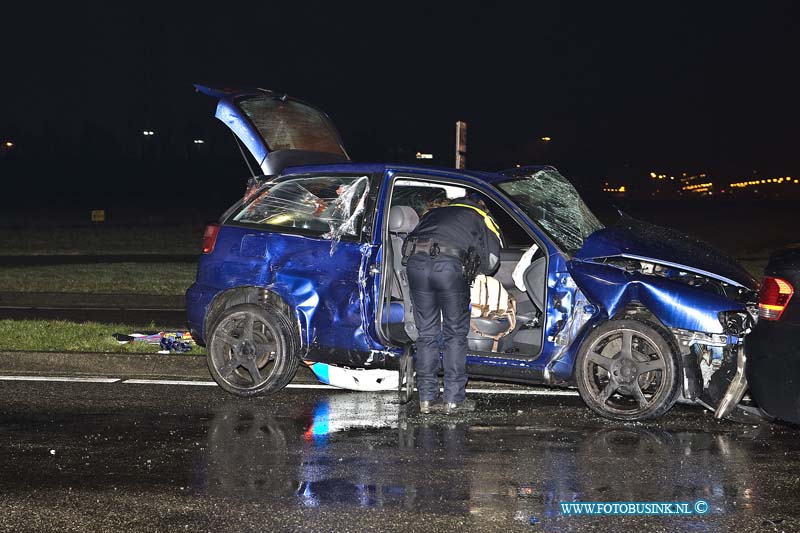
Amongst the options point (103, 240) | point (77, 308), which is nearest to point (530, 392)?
point (77, 308)

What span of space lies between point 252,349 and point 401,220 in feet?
4.64

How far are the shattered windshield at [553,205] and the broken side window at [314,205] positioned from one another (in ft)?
3.44

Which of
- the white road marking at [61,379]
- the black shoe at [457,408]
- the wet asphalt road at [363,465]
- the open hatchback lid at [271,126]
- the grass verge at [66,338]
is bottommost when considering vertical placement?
the wet asphalt road at [363,465]

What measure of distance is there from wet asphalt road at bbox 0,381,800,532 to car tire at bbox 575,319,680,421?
0.46 feet

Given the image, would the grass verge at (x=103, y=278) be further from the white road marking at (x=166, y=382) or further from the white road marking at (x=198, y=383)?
the white road marking at (x=166, y=382)

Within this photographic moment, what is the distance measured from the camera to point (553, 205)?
770cm

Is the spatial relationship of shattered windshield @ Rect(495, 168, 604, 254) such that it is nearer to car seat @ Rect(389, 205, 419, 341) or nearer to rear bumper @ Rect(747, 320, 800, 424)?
car seat @ Rect(389, 205, 419, 341)

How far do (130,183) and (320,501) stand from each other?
6738 centimetres

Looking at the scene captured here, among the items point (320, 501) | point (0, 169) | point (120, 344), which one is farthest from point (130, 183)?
point (320, 501)

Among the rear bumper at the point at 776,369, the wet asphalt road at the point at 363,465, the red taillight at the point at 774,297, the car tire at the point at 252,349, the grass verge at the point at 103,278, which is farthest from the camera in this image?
the grass verge at the point at 103,278

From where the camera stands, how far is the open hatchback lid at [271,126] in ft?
27.1

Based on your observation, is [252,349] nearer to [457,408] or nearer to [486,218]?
[457,408]

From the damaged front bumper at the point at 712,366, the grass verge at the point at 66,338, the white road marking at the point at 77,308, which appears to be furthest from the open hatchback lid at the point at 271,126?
the white road marking at the point at 77,308

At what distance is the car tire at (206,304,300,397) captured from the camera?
759cm
